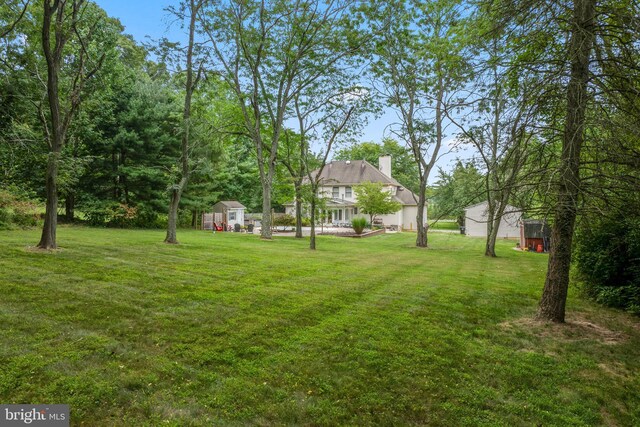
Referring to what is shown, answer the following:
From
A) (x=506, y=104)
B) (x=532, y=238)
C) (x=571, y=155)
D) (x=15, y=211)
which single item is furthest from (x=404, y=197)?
(x=571, y=155)

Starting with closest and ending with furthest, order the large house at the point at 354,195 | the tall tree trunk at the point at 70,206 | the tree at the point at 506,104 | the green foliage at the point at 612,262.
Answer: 1. the tree at the point at 506,104
2. the green foliage at the point at 612,262
3. the tall tree trunk at the point at 70,206
4. the large house at the point at 354,195

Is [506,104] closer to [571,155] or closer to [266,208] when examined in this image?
[571,155]

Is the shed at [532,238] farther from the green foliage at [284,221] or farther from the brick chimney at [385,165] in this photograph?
the brick chimney at [385,165]

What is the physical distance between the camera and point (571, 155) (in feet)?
17.1

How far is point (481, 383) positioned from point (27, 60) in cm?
1565

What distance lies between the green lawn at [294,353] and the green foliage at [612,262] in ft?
1.42

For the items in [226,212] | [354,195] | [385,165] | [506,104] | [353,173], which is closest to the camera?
[506,104]

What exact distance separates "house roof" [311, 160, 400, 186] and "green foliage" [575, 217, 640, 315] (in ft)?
105

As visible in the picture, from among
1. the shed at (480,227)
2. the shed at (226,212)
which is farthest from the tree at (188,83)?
the shed at (480,227)

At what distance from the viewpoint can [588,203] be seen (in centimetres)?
522

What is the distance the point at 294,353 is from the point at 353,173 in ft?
127

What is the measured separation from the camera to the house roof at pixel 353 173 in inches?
1594

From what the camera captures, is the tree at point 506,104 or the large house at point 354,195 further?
the large house at point 354,195

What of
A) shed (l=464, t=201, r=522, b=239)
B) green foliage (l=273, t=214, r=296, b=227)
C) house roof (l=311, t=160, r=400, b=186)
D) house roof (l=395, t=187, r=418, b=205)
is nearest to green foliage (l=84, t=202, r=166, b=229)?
green foliage (l=273, t=214, r=296, b=227)
